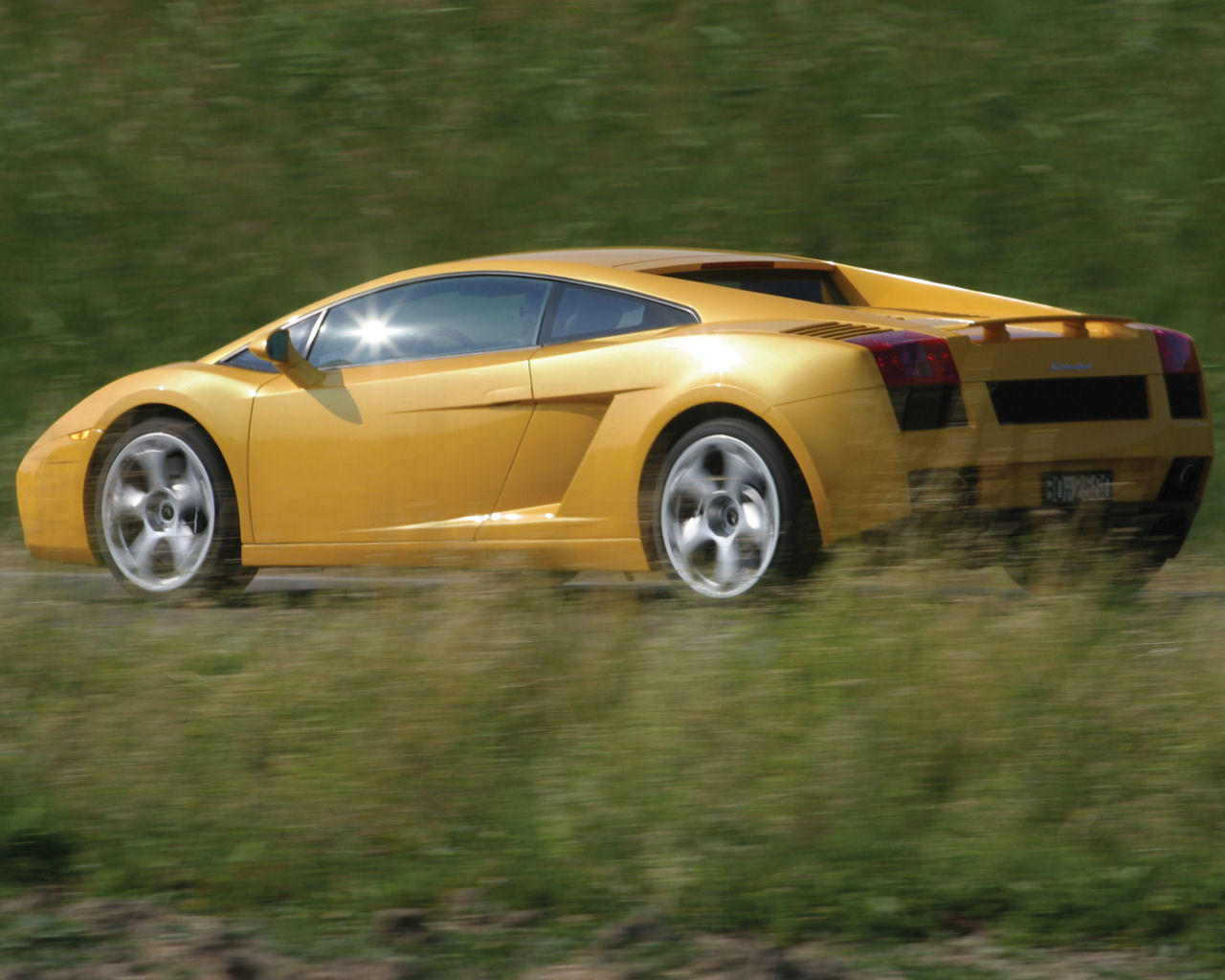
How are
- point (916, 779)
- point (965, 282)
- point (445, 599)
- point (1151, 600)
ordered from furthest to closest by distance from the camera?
point (965, 282) < point (1151, 600) < point (445, 599) < point (916, 779)

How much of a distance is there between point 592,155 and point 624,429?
291 inches

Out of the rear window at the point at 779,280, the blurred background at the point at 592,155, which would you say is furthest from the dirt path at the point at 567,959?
the blurred background at the point at 592,155

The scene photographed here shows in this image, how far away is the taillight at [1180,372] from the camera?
596 cm

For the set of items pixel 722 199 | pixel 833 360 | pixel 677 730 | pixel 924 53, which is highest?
pixel 924 53

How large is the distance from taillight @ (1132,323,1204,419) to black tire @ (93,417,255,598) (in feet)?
11.8

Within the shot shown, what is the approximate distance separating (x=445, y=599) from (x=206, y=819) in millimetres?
1496

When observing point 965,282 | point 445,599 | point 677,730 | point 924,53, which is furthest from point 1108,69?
point 677,730

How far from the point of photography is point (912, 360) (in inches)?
211

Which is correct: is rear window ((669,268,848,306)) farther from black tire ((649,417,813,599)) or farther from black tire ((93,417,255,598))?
black tire ((93,417,255,598))

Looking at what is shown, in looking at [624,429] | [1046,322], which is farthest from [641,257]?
[1046,322]

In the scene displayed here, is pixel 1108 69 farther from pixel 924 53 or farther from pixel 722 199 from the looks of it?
pixel 722 199

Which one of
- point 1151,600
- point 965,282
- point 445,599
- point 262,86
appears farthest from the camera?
point 262,86

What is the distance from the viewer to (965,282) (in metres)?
11.4

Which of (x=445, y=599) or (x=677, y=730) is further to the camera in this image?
(x=445, y=599)
